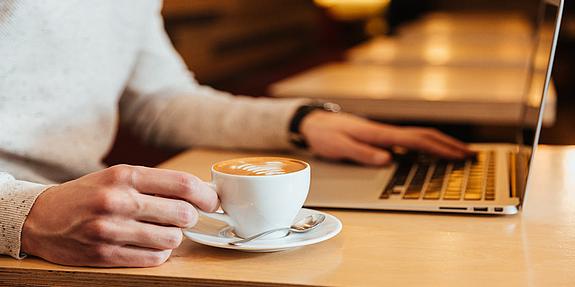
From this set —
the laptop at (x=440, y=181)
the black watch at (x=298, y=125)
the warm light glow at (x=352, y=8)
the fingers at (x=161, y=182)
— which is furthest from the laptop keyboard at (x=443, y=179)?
the warm light glow at (x=352, y=8)

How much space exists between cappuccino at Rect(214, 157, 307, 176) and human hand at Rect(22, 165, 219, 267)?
4cm

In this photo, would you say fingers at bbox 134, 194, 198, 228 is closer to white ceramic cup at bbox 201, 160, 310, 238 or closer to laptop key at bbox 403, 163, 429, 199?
white ceramic cup at bbox 201, 160, 310, 238

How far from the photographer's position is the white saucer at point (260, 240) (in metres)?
0.67

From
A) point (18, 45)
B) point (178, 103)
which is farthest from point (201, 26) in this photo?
point (18, 45)

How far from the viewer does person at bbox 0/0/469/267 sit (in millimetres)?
652

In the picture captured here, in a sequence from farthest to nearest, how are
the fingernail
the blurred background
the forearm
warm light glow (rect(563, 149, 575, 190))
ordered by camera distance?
the blurred background → the forearm → the fingernail → warm light glow (rect(563, 149, 575, 190))

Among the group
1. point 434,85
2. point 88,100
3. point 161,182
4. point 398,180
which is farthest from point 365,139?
point 434,85

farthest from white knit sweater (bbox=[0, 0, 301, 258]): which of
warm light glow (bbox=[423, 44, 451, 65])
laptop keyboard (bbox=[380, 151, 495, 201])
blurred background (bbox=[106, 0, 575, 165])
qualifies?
warm light glow (bbox=[423, 44, 451, 65])

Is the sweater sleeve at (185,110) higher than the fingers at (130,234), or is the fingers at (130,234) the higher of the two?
the fingers at (130,234)

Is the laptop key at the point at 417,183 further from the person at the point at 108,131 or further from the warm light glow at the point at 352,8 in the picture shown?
the warm light glow at the point at 352,8

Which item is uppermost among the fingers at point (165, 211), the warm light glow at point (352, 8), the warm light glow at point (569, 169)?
the fingers at point (165, 211)

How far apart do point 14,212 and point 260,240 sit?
23 cm

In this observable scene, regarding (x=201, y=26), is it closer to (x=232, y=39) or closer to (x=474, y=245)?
(x=232, y=39)

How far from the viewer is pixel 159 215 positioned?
65 cm
